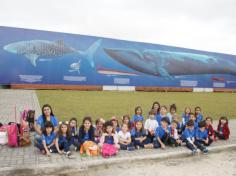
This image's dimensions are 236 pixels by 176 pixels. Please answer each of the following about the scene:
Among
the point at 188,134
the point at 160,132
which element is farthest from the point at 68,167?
the point at 188,134

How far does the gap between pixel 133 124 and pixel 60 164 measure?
260 centimetres

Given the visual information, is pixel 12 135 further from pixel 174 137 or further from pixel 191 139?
pixel 191 139

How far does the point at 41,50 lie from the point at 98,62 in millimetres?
5121

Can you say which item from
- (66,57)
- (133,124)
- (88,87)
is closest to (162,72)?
(88,87)

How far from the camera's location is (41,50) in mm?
23312

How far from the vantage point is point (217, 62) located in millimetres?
32688

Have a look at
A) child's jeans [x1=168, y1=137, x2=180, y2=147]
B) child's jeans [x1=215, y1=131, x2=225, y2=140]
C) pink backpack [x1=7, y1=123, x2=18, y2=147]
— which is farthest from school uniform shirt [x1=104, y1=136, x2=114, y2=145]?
child's jeans [x1=215, y1=131, x2=225, y2=140]

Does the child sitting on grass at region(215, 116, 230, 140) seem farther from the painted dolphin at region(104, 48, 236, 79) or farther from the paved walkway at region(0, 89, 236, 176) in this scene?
the painted dolphin at region(104, 48, 236, 79)

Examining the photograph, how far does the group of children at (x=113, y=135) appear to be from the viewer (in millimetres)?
6012

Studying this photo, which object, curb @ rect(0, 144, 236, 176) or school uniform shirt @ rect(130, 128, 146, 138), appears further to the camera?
school uniform shirt @ rect(130, 128, 146, 138)

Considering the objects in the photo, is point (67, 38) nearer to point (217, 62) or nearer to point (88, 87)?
point (88, 87)

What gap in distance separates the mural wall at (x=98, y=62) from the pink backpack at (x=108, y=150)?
1786 centimetres

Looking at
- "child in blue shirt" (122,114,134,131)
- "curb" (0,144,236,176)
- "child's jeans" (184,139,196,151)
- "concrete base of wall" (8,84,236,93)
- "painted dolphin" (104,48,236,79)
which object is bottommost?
"curb" (0,144,236,176)

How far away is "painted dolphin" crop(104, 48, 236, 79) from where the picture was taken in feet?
88.9
